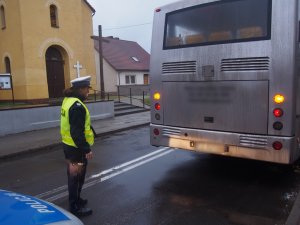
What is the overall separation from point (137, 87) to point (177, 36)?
3047 centimetres

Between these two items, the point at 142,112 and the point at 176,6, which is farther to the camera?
the point at 142,112

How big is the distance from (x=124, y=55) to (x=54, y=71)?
68.6 feet

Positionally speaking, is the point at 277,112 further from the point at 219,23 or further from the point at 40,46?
the point at 40,46

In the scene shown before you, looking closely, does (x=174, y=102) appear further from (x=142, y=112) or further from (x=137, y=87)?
(x=137, y=87)

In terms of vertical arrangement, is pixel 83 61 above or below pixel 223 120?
above

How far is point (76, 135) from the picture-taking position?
438 centimetres

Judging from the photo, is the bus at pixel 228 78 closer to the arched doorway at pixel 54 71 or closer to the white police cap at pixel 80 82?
the white police cap at pixel 80 82

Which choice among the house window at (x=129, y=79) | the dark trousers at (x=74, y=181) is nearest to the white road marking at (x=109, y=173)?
the dark trousers at (x=74, y=181)

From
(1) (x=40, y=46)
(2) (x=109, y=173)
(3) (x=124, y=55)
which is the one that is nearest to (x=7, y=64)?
(1) (x=40, y=46)

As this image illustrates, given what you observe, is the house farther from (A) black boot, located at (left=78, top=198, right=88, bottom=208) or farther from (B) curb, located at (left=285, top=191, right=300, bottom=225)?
(B) curb, located at (left=285, top=191, right=300, bottom=225)

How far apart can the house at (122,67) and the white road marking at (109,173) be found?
25.3 metres

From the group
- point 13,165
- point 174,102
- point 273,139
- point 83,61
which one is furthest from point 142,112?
point 273,139

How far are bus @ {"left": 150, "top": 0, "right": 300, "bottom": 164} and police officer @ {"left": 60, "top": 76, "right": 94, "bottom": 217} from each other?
217 centimetres

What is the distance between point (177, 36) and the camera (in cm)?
643
